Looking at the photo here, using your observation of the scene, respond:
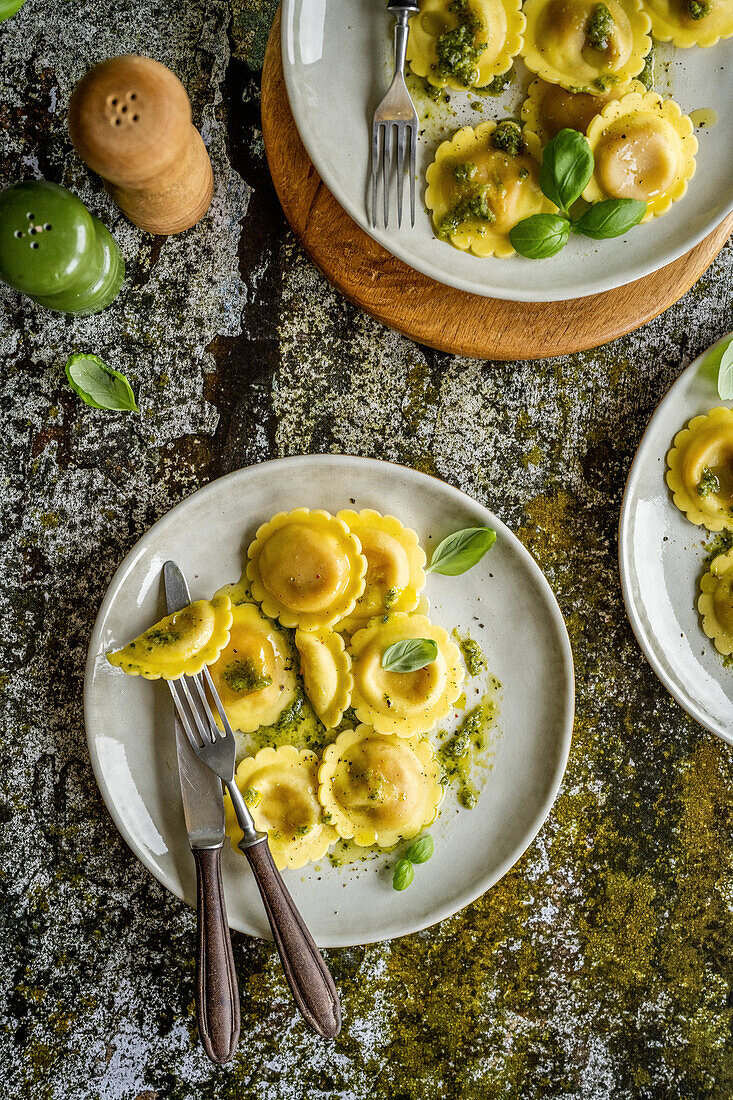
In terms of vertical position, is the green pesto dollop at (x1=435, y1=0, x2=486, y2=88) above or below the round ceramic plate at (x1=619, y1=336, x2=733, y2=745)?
above

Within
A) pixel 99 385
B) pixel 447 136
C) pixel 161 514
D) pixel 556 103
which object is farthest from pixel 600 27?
pixel 161 514

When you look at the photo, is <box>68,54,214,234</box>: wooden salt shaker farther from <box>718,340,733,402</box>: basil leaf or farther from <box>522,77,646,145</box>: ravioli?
<box>718,340,733,402</box>: basil leaf

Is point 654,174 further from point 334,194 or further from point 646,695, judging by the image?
point 646,695

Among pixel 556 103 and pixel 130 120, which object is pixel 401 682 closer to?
pixel 130 120

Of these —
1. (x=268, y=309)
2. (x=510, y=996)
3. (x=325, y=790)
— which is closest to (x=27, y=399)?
(x=268, y=309)

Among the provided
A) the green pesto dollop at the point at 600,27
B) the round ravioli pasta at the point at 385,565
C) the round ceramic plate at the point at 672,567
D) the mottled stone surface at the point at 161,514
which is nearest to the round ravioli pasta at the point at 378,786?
the round ravioli pasta at the point at 385,565

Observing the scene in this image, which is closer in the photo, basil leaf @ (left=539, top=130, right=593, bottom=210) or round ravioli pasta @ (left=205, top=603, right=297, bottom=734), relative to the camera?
basil leaf @ (left=539, top=130, right=593, bottom=210)

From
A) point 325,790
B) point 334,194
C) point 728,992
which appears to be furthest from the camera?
point 728,992

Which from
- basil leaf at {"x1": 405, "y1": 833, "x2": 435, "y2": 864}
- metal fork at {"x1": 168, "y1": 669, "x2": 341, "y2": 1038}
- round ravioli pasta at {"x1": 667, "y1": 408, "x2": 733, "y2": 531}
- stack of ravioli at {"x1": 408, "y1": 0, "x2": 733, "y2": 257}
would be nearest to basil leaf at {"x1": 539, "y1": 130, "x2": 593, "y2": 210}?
stack of ravioli at {"x1": 408, "y1": 0, "x2": 733, "y2": 257}
